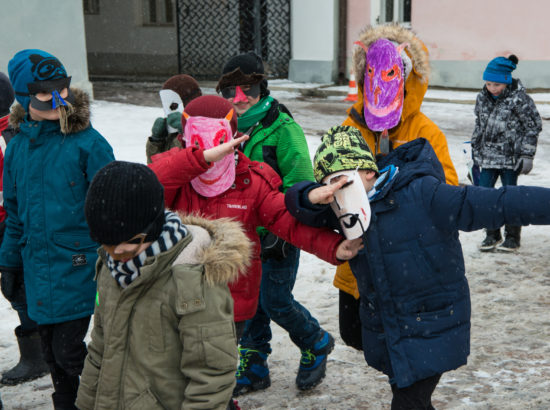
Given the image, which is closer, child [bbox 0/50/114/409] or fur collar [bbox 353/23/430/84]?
child [bbox 0/50/114/409]

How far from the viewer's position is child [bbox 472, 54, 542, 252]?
21.1 feet

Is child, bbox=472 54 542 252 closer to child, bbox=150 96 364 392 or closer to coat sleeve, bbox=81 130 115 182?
child, bbox=150 96 364 392

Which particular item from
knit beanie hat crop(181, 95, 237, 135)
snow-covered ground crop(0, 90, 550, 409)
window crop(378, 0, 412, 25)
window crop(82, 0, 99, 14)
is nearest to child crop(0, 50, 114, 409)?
knit beanie hat crop(181, 95, 237, 135)

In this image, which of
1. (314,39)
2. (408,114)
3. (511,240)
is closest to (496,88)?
(511,240)

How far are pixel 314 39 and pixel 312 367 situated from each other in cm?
1642

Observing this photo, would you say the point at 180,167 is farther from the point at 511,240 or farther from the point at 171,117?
the point at 511,240

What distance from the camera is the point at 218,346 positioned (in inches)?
87.0

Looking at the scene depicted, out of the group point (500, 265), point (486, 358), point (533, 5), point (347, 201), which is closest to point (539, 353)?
point (486, 358)

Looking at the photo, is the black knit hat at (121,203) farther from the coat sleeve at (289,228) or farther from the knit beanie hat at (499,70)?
the knit beanie hat at (499,70)

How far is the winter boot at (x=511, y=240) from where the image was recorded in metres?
6.50

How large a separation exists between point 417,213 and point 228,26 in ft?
67.4

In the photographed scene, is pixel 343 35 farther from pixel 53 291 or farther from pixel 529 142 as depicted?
pixel 53 291

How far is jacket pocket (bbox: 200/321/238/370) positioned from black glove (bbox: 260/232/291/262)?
4.65ft

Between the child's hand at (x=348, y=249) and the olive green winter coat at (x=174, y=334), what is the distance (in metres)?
0.57
